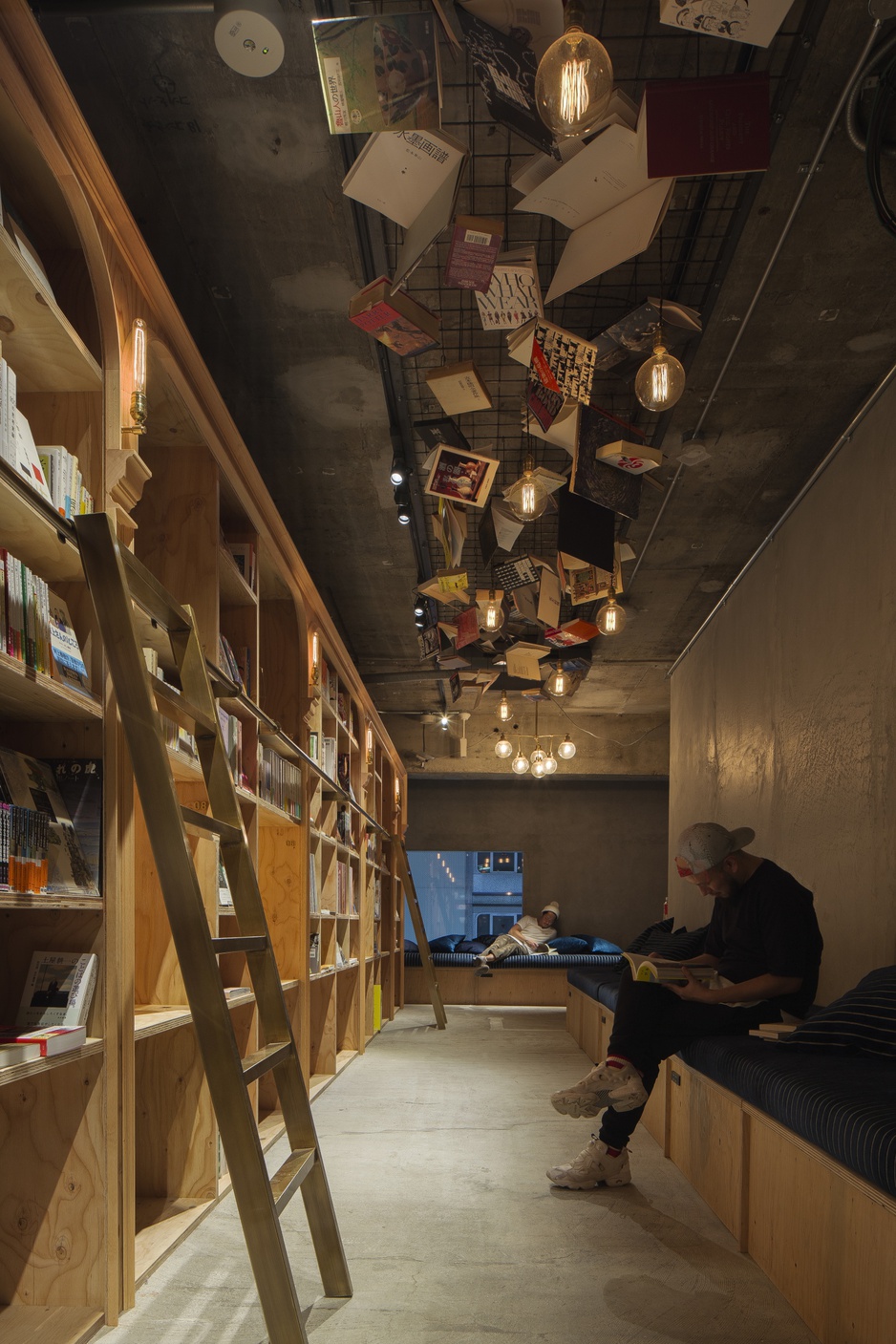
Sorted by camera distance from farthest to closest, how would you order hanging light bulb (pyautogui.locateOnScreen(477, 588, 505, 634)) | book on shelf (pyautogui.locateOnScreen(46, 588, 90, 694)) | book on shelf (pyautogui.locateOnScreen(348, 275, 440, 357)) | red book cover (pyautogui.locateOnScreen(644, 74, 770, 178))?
hanging light bulb (pyautogui.locateOnScreen(477, 588, 505, 634)), book on shelf (pyautogui.locateOnScreen(348, 275, 440, 357)), red book cover (pyautogui.locateOnScreen(644, 74, 770, 178)), book on shelf (pyautogui.locateOnScreen(46, 588, 90, 694))

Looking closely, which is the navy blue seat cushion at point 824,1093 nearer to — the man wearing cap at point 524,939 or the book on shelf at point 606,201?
the book on shelf at point 606,201

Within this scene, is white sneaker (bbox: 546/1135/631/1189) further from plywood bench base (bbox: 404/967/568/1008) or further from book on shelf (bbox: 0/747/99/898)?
plywood bench base (bbox: 404/967/568/1008)

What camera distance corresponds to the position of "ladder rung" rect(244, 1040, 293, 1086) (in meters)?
1.94

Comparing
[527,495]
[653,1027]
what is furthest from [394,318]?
[653,1027]

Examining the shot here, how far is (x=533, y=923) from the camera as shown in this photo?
12930mm

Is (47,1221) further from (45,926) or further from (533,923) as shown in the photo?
(533,923)

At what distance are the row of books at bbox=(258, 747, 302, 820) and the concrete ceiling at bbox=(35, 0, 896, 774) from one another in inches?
69.7

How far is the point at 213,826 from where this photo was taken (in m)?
2.22

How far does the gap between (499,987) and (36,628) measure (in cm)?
1046

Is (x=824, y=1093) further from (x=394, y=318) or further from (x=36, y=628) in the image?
(x=394, y=318)

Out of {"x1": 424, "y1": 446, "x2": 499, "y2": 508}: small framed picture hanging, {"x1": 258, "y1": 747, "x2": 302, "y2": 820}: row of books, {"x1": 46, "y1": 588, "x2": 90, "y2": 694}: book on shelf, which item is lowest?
{"x1": 258, "y1": 747, "x2": 302, "y2": 820}: row of books

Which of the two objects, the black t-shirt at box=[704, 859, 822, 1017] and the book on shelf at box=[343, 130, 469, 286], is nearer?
the book on shelf at box=[343, 130, 469, 286]

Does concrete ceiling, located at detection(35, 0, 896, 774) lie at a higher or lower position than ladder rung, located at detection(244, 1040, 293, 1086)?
higher

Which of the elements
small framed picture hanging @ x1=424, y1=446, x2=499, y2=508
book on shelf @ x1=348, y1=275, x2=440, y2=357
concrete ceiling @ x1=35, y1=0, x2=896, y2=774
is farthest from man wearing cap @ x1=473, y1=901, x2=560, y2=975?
book on shelf @ x1=348, y1=275, x2=440, y2=357
